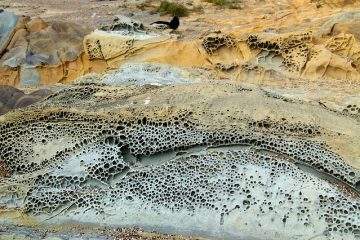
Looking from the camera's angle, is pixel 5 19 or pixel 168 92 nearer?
pixel 168 92

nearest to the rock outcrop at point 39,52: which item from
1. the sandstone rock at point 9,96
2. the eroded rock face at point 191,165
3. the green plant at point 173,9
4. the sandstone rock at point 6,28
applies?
the sandstone rock at point 6,28

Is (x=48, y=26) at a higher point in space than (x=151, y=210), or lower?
lower

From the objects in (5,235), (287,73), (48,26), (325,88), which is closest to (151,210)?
(5,235)

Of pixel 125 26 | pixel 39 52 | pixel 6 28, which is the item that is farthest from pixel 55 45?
pixel 125 26

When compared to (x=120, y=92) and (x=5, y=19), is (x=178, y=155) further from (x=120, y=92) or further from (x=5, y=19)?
(x=5, y=19)

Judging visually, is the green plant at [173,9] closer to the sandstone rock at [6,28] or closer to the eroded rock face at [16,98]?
the sandstone rock at [6,28]

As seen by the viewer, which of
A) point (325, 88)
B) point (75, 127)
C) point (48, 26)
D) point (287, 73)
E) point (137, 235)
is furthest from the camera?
point (48, 26)
